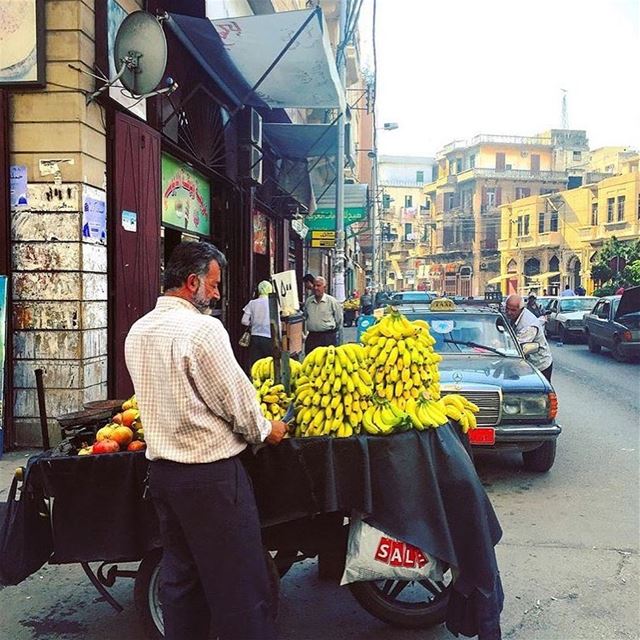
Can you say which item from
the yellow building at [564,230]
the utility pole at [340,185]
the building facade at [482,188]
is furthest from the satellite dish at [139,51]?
the building facade at [482,188]

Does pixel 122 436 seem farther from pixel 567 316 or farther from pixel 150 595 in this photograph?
pixel 567 316

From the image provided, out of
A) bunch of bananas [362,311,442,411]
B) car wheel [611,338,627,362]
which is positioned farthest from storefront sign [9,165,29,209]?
car wheel [611,338,627,362]

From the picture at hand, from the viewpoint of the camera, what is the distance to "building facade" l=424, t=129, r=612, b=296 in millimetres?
78375

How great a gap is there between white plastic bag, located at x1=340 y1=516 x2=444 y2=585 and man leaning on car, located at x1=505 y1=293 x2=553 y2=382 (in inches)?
200

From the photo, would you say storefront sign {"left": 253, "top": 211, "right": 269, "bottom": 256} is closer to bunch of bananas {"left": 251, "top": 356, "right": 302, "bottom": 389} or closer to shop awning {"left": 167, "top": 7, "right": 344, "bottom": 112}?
shop awning {"left": 167, "top": 7, "right": 344, "bottom": 112}

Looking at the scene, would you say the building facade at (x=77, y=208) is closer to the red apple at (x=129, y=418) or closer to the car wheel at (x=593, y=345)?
the red apple at (x=129, y=418)

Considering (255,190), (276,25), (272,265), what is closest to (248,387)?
(276,25)

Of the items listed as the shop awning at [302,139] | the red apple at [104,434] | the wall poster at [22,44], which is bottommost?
the red apple at [104,434]

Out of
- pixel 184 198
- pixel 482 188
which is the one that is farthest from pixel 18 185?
pixel 482 188

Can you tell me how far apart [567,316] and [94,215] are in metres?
19.3

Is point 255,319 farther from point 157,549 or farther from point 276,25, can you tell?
point 157,549

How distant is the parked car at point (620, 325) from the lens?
55.5ft

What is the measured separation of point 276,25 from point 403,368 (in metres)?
6.74

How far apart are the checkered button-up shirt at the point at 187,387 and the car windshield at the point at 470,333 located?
5.44 metres
